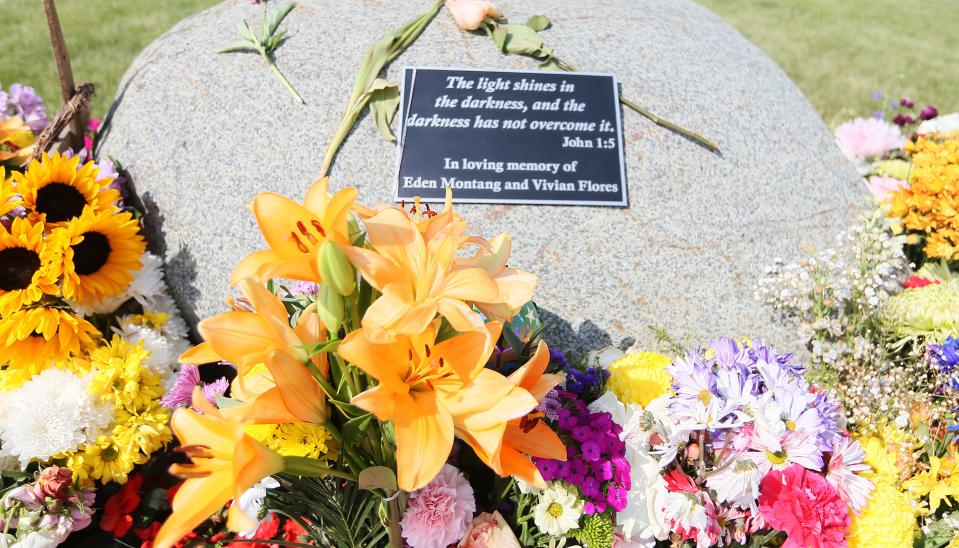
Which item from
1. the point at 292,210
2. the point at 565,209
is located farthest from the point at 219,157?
the point at 292,210

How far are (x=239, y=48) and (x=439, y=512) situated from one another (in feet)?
7.01

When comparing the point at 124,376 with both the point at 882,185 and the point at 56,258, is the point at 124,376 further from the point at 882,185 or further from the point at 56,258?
the point at 882,185

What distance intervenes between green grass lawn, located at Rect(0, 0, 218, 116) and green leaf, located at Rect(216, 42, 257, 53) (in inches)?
112

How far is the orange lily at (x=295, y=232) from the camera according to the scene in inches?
42.8

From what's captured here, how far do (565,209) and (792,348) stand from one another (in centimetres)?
102

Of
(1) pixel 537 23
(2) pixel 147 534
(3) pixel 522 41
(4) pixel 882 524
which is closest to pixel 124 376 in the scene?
(2) pixel 147 534

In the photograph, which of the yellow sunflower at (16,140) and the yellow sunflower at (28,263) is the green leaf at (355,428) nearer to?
the yellow sunflower at (28,263)

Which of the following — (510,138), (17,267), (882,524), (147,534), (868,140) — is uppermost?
(510,138)

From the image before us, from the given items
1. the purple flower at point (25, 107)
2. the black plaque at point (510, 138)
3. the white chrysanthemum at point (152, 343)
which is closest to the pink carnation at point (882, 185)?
the black plaque at point (510, 138)

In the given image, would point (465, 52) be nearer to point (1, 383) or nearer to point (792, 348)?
point (792, 348)

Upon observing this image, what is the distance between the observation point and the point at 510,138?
251 centimetres

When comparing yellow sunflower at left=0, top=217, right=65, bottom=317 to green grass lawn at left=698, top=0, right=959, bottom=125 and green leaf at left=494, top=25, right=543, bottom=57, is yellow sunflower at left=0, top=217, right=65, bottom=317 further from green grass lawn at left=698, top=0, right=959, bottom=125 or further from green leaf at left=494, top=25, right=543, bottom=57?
green grass lawn at left=698, top=0, right=959, bottom=125

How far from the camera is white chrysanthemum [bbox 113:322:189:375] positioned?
2.18m

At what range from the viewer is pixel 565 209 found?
2.48 meters
